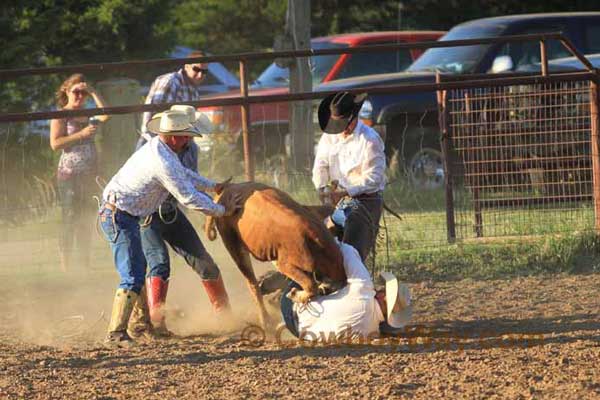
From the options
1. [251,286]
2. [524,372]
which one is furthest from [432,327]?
[524,372]

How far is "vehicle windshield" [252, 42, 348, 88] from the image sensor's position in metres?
16.0

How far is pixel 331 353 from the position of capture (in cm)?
692

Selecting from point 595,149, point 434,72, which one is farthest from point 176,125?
point 434,72

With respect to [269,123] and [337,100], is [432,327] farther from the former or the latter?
[269,123]

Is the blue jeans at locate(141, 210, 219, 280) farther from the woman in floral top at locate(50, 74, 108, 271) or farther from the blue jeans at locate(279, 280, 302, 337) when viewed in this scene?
the woman in floral top at locate(50, 74, 108, 271)

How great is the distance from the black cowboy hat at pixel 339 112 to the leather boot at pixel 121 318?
1.74m

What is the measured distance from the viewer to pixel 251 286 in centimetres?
781

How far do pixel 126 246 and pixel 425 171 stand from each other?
5.90 m

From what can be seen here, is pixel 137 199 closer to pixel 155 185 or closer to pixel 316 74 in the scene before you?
pixel 155 185

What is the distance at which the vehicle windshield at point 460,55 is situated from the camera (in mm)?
14266

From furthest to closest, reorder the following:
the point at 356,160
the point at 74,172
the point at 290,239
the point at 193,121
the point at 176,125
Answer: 1. the point at 74,172
2. the point at 356,160
3. the point at 193,121
4. the point at 176,125
5. the point at 290,239

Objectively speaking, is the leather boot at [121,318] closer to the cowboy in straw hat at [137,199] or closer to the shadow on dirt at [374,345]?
the cowboy in straw hat at [137,199]

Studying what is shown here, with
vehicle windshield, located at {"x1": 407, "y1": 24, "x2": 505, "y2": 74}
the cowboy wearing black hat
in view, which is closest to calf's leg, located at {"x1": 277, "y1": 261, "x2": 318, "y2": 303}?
the cowboy wearing black hat

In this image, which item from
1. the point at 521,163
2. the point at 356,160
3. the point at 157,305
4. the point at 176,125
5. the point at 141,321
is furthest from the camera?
the point at 521,163
